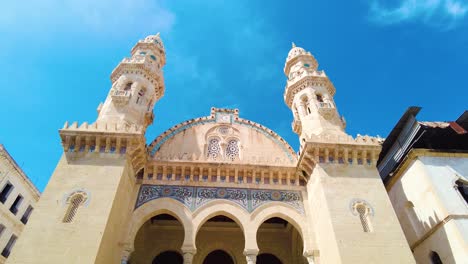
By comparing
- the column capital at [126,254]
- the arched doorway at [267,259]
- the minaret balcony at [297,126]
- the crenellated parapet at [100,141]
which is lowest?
the column capital at [126,254]

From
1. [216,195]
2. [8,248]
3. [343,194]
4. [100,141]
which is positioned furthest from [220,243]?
[8,248]

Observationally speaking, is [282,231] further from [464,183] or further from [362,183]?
[464,183]

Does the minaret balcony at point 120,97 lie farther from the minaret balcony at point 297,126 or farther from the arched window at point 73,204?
the minaret balcony at point 297,126

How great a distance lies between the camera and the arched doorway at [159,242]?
11531 millimetres

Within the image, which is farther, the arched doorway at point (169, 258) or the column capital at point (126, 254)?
the arched doorway at point (169, 258)

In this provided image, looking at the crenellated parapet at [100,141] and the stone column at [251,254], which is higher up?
the crenellated parapet at [100,141]

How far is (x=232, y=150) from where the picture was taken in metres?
12.2

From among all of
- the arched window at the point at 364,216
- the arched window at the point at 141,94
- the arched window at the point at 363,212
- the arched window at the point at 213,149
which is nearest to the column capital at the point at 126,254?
Result: the arched window at the point at 213,149

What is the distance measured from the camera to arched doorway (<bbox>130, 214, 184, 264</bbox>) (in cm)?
1153

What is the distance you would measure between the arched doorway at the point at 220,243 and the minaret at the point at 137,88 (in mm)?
4697

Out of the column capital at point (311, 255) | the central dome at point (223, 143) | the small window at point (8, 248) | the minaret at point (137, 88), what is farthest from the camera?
the small window at point (8, 248)

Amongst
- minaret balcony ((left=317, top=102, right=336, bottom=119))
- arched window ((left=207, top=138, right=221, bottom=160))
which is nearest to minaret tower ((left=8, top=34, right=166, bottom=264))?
arched window ((left=207, top=138, right=221, bottom=160))

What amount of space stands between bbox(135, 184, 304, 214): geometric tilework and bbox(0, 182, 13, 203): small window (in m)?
11.0

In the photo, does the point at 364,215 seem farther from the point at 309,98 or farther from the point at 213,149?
the point at 213,149
